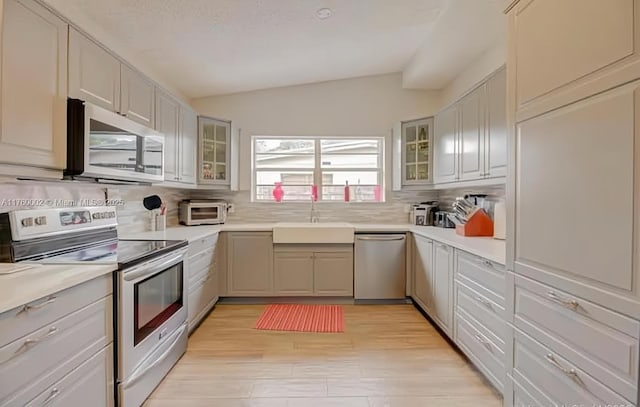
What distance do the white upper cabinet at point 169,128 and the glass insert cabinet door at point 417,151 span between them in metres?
2.50

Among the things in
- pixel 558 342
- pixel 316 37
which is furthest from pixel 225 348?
pixel 316 37

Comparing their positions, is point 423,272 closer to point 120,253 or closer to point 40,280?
point 120,253

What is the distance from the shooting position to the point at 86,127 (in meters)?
1.80

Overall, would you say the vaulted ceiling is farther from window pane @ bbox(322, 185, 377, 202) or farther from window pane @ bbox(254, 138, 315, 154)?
window pane @ bbox(322, 185, 377, 202)

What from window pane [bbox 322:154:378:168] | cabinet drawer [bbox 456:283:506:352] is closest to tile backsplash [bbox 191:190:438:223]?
window pane [bbox 322:154:378:168]

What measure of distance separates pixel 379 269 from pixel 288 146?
1955 mm

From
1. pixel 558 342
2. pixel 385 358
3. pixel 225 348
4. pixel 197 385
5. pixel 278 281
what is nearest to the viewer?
pixel 558 342

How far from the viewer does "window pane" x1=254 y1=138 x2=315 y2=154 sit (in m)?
4.41

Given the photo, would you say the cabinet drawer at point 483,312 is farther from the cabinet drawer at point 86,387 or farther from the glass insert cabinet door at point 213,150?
the glass insert cabinet door at point 213,150

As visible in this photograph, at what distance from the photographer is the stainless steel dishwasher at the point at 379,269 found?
145 inches

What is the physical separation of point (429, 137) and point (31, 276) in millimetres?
3627

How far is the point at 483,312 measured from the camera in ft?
6.98

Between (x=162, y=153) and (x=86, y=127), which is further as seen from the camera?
→ (x=162, y=153)

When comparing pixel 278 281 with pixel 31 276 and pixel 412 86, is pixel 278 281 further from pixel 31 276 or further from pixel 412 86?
pixel 412 86
